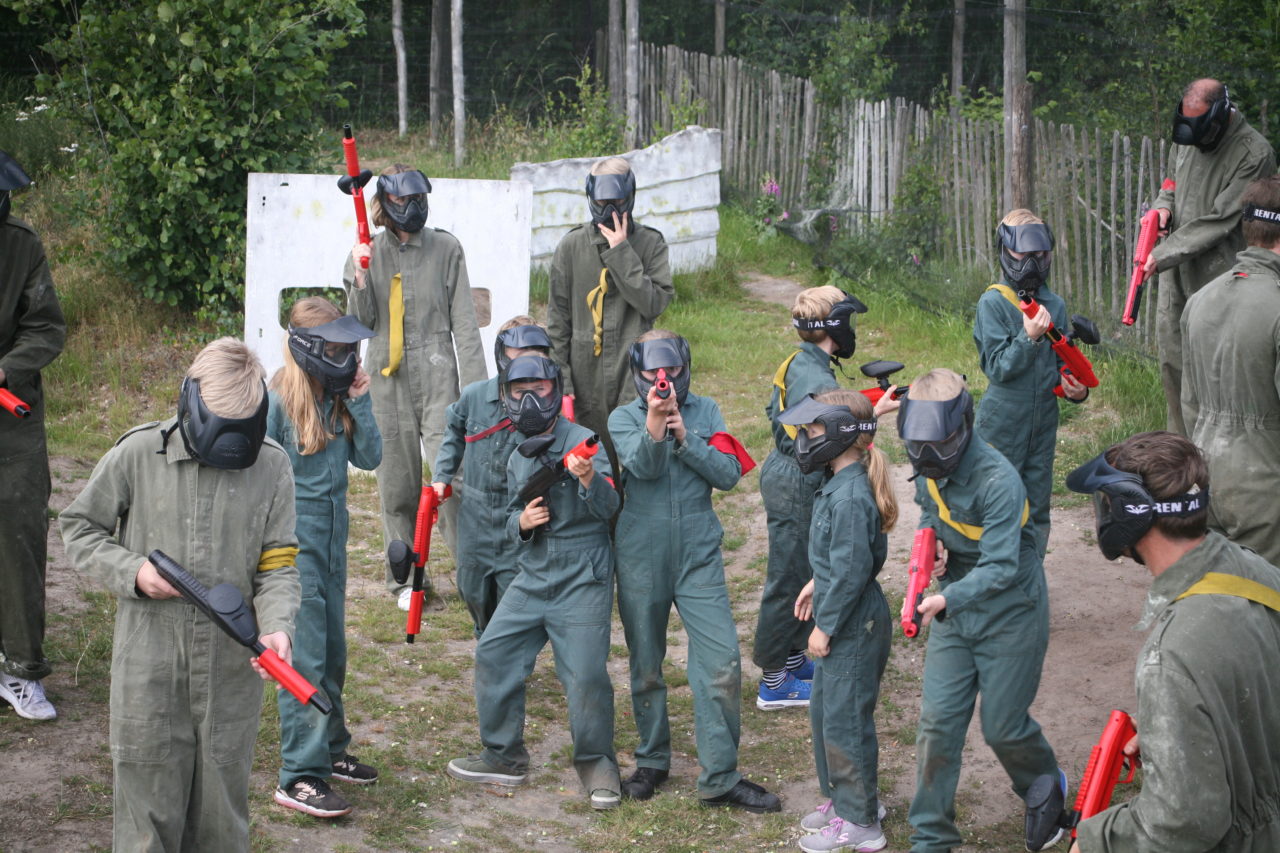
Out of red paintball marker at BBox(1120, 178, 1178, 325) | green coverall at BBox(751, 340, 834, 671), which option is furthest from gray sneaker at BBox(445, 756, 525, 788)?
red paintball marker at BBox(1120, 178, 1178, 325)

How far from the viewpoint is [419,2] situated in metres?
21.4

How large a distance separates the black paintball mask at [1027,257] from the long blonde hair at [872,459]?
155 cm

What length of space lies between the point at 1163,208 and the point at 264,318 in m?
6.37

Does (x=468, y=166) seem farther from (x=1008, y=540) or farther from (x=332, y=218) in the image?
(x=1008, y=540)

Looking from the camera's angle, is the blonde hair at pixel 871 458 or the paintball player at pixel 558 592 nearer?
the blonde hair at pixel 871 458

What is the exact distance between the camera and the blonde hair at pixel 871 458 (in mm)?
5367

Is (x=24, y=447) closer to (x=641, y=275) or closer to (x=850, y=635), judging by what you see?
(x=641, y=275)

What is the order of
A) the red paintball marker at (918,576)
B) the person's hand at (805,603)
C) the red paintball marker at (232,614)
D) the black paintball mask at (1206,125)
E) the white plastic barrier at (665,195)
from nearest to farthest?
the red paintball marker at (232,614)
the red paintball marker at (918,576)
the person's hand at (805,603)
the black paintball mask at (1206,125)
the white plastic barrier at (665,195)

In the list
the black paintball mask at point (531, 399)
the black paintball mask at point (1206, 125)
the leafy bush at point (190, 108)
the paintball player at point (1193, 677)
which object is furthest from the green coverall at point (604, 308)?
the leafy bush at point (190, 108)

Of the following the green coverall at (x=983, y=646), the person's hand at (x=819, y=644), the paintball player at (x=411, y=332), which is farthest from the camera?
the paintball player at (x=411, y=332)

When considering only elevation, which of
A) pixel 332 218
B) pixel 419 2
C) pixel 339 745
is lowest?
pixel 339 745

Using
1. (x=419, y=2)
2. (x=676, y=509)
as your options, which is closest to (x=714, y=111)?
(x=419, y=2)

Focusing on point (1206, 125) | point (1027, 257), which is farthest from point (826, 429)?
point (1206, 125)

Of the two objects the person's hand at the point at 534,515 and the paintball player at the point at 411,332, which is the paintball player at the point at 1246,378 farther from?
the paintball player at the point at 411,332
